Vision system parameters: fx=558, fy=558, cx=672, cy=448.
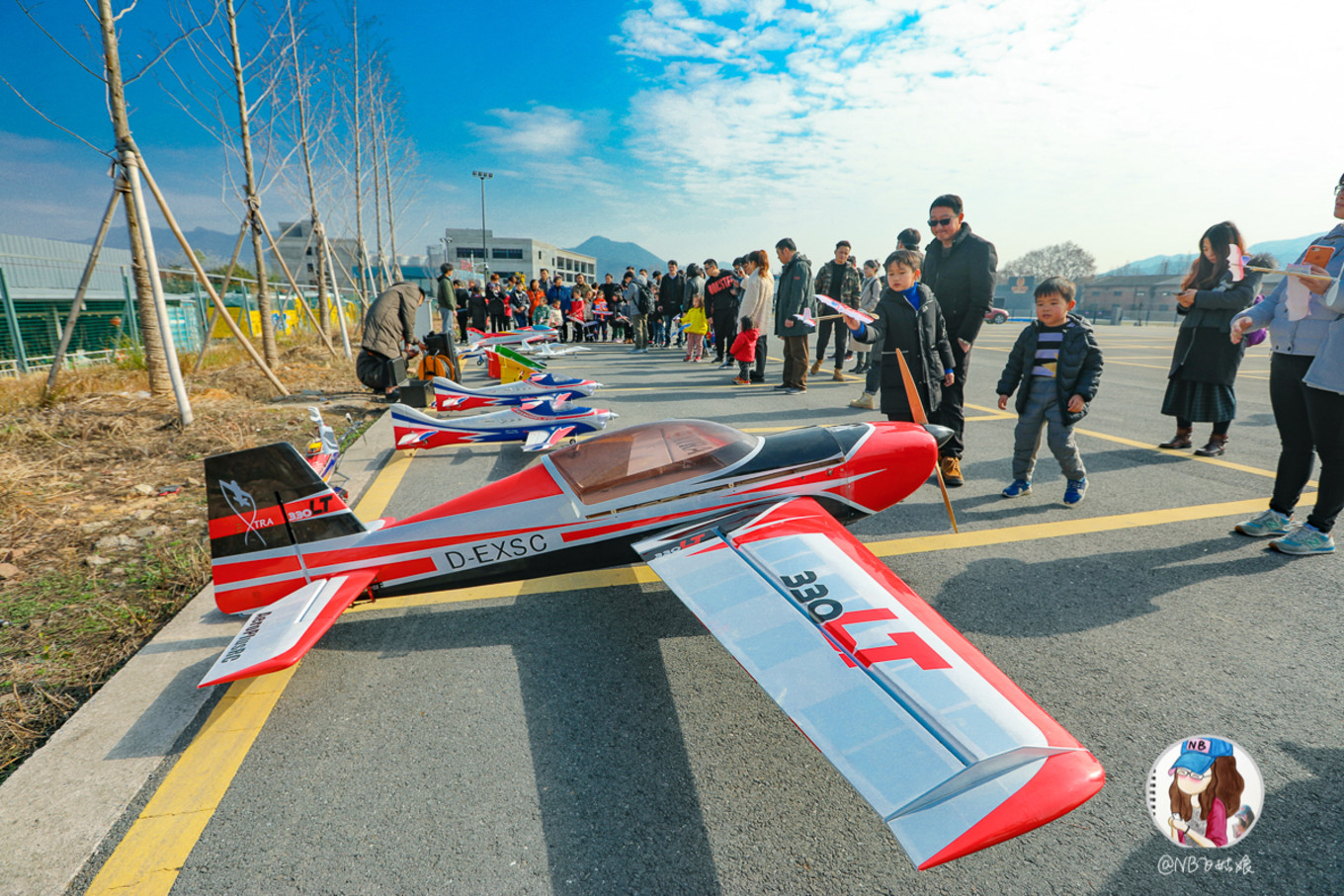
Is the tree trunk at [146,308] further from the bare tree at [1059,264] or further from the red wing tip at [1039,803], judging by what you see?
the bare tree at [1059,264]

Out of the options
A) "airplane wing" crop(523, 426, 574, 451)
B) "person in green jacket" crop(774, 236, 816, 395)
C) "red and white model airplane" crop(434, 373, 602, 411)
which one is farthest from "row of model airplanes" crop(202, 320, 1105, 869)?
"person in green jacket" crop(774, 236, 816, 395)

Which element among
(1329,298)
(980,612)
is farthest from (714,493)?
(1329,298)

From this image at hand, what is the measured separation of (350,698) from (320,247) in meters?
14.3

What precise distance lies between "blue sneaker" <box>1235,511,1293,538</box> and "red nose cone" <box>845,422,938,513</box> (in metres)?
2.50

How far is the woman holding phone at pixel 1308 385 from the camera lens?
3355 millimetres

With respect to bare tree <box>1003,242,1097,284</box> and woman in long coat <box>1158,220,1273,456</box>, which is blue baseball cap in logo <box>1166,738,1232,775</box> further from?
bare tree <box>1003,242,1097,284</box>

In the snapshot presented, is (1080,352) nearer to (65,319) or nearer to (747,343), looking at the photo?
(747,343)

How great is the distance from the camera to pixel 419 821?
6.54 feet

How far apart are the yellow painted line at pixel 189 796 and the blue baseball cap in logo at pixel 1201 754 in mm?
3549

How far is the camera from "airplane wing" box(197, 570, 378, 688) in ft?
7.34

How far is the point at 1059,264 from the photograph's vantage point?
350 feet

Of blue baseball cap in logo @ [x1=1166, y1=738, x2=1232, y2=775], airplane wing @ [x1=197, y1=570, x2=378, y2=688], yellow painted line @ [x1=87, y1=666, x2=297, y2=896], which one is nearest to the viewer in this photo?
yellow painted line @ [x1=87, y1=666, x2=297, y2=896]

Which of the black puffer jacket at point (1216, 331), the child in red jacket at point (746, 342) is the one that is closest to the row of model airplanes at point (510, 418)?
the child in red jacket at point (746, 342)

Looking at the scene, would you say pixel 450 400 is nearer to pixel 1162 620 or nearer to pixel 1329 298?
pixel 1162 620
